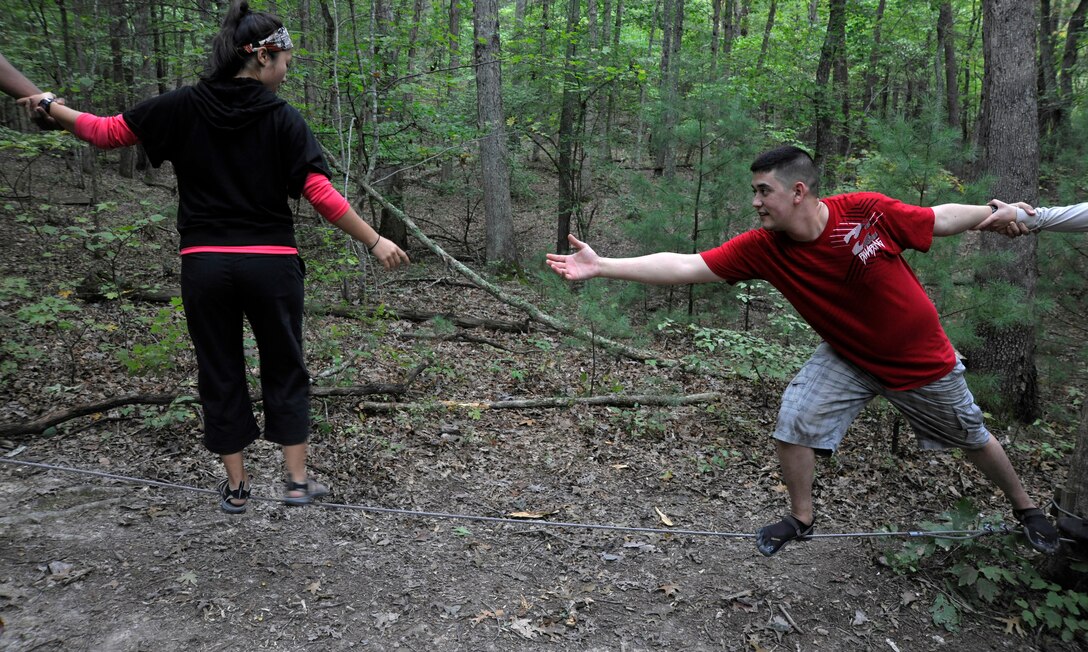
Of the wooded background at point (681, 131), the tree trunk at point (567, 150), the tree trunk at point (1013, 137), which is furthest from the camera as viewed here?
the tree trunk at point (567, 150)

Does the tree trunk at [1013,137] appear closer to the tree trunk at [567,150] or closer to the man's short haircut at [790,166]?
the man's short haircut at [790,166]

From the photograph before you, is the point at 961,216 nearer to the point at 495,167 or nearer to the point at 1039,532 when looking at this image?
the point at 1039,532

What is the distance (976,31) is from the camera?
2658cm

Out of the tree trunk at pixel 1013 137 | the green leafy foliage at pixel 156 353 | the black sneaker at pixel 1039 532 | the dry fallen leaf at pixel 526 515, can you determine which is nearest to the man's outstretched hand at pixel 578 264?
the dry fallen leaf at pixel 526 515

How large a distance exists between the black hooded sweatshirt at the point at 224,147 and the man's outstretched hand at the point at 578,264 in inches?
48.4

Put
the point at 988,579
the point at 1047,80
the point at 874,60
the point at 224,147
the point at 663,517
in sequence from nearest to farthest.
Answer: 1. the point at 224,147
2. the point at 988,579
3. the point at 663,517
4. the point at 1047,80
5. the point at 874,60

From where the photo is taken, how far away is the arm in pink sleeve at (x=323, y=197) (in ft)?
9.66

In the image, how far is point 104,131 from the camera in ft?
9.74

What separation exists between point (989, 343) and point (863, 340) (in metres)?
5.33

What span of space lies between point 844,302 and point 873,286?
0.15 metres

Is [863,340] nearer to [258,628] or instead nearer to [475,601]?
[475,601]

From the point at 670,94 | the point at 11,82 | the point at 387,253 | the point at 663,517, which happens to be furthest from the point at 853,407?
the point at 670,94

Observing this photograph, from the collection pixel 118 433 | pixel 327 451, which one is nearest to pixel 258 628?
pixel 327 451

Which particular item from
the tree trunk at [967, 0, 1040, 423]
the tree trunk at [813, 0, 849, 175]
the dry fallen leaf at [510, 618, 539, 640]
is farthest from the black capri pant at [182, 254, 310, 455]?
the tree trunk at [813, 0, 849, 175]
